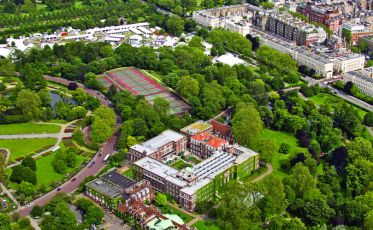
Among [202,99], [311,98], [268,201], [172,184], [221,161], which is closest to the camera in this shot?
[268,201]

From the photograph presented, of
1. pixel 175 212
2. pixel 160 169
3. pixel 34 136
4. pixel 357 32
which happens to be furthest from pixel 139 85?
pixel 357 32

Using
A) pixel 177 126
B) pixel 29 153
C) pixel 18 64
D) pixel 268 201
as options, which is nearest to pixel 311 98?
pixel 177 126

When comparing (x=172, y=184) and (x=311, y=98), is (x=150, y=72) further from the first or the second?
(x=172, y=184)

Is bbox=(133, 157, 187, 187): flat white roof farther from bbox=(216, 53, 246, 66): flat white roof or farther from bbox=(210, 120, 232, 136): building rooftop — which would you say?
bbox=(216, 53, 246, 66): flat white roof

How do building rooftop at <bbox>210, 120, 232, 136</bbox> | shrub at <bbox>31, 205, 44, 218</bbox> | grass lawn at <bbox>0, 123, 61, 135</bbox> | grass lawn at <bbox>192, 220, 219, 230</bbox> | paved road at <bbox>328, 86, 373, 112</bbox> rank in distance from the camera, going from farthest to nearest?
paved road at <bbox>328, 86, 373, 112</bbox>
grass lawn at <bbox>0, 123, 61, 135</bbox>
building rooftop at <bbox>210, 120, 232, 136</bbox>
shrub at <bbox>31, 205, 44, 218</bbox>
grass lawn at <bbox>192, 220, 219, 230</bbox>

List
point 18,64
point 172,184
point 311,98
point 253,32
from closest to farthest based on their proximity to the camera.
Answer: point 172,184, point 311,98, point 18,64, point 253,32

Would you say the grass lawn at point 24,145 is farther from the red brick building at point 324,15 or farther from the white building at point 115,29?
the red brick building at point 324,15

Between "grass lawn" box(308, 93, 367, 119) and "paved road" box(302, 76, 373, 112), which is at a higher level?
"grass lawn" box(308, 93, 367, 119)

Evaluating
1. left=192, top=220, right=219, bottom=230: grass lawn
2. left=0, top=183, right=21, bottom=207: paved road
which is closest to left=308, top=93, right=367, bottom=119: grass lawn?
left=192, top=220, right=219, bottom=230: grass lawn
